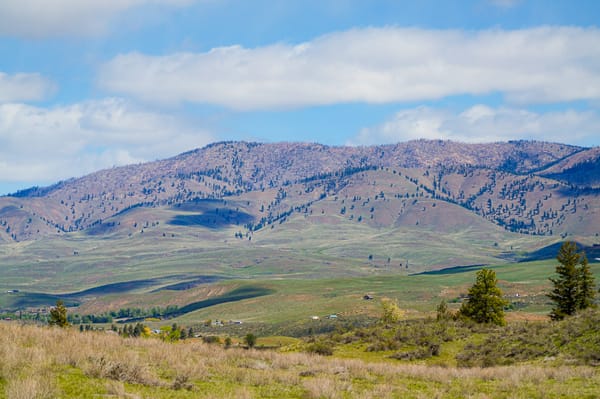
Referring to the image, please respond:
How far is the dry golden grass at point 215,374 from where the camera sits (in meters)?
18.1

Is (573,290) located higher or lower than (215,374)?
lower

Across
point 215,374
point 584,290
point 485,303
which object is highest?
point 215,374

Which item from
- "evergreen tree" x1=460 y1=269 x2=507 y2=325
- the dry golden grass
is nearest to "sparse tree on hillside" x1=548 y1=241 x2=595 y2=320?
"evergreen tree" x1=460 y1=269 x2=507 y2=325

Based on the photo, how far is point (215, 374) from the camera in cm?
2217

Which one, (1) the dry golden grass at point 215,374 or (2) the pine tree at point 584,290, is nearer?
(1) the dry golden grass at point 215,374

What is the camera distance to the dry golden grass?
18.1 metres

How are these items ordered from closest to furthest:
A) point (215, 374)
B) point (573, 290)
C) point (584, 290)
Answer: point (215, 374) → point (584, 290) → point (573, 290)

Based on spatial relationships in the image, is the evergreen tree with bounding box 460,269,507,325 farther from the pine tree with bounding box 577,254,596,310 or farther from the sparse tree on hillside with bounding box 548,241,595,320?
the pine tree with bounding box 577,254,596,310

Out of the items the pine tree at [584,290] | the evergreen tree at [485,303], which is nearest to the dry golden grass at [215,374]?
the evergreen tree at [485,303]


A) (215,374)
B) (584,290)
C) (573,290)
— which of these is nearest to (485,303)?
(573,290)

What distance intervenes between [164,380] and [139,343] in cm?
845

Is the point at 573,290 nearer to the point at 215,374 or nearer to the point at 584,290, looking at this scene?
the point at 584,290

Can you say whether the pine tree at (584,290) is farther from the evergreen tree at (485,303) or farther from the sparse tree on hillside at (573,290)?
the evergreen tree at (485,303)

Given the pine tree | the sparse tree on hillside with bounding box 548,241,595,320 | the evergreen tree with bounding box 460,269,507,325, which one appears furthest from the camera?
the sparse tree on hillside with bounding box 548,241,595,320
